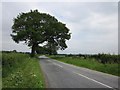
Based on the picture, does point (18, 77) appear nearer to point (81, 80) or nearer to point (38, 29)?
point (81, 80)

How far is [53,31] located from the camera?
2125 inches

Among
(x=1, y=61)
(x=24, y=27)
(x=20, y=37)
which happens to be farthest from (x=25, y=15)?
(x=1, y=61)

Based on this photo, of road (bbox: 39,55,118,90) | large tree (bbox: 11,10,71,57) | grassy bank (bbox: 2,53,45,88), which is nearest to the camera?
grassy bank (bbox: 2,53,45,88)

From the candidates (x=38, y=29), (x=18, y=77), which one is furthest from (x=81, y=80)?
(x=38, y=29)

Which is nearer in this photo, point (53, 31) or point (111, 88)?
point (111, 88)

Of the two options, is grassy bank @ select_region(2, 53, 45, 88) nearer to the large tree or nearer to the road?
the road

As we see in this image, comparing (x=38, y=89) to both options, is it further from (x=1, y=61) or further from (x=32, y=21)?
(x=32, y=21)

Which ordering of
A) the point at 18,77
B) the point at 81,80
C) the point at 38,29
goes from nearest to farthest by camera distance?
the point at 18,77 → the point at 81,80 → the point at 38,29

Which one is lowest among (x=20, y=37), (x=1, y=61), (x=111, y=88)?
(x=111, y=88)

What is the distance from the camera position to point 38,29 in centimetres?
5338

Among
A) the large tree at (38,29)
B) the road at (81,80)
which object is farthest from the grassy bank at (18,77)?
the large tree at (38,29)

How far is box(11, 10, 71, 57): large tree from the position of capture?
52434 millimetres

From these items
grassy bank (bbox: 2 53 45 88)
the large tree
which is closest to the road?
grassy bank (bbox: 2 53 45 88)

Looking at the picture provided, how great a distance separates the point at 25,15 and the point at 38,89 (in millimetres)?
48427
